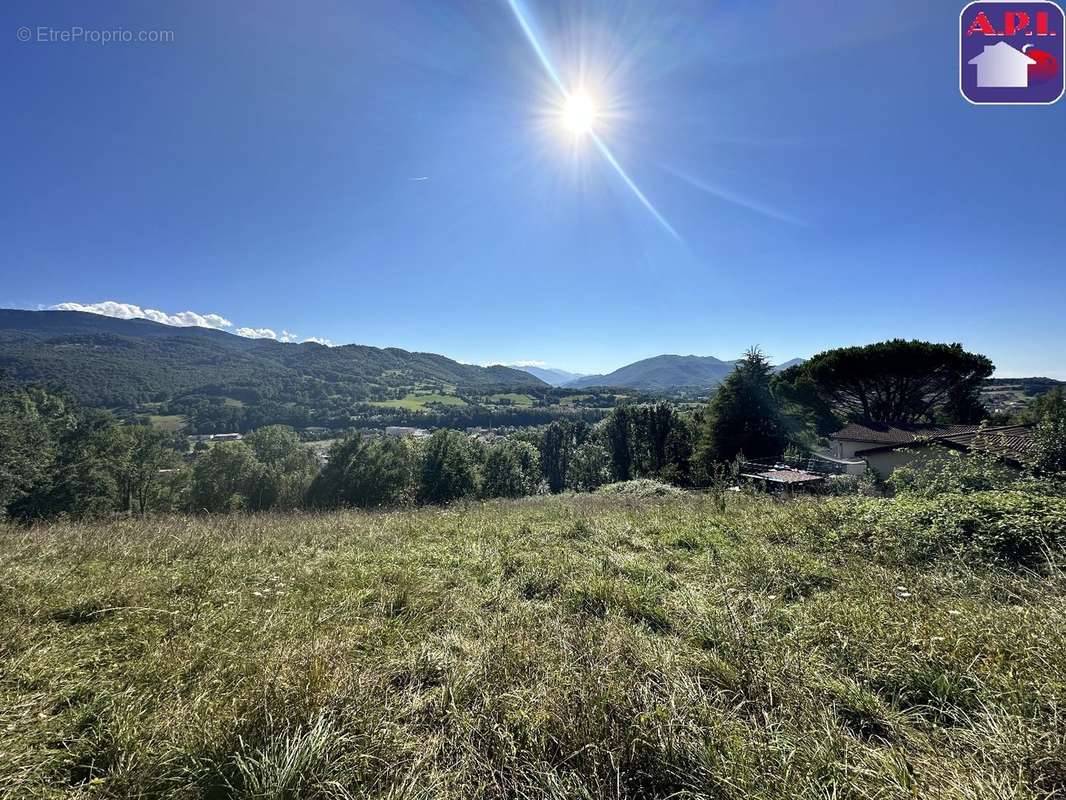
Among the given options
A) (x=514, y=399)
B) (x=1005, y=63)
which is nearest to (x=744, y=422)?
(x=1005, y=63)

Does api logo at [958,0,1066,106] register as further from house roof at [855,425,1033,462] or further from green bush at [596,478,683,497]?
green bush at [596,478,683,497]

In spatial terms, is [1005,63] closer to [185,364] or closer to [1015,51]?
[1015,51]

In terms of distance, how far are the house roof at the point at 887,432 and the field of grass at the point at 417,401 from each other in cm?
9472

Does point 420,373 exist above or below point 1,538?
above

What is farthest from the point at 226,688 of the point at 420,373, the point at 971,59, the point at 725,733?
the point at 420,373

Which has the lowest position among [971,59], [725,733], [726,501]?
[726,501]

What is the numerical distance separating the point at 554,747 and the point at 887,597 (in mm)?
3497

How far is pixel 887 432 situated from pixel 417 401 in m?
109

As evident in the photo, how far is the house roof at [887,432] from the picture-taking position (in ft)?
68.2

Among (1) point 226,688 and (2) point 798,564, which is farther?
(2) point 798,564

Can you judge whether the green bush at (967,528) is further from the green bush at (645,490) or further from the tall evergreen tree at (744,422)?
the tall evergreen tree at (744,422)

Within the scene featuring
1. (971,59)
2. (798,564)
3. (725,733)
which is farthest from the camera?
(971,59)

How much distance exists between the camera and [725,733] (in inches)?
79.6

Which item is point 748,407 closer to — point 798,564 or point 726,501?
point 726,501
